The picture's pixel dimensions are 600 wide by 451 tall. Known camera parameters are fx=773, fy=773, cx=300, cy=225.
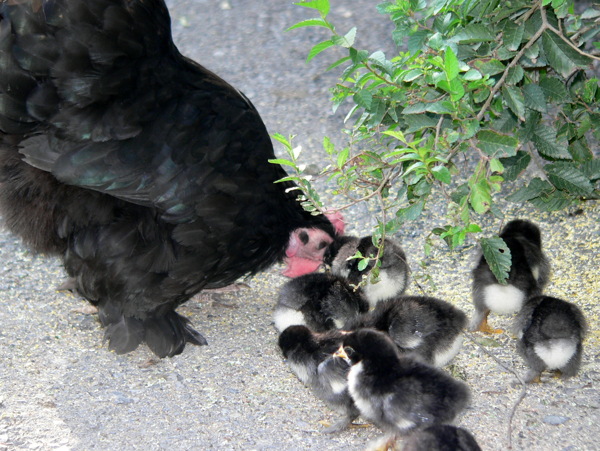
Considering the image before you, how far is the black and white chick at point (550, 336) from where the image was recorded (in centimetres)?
306

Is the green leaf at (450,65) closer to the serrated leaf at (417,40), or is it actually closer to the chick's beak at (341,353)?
the serrated leaf at (417,40)

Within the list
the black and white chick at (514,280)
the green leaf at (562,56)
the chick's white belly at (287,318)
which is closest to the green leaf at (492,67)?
the green leaf at (562,56)

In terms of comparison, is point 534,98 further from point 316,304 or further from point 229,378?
point 229,378

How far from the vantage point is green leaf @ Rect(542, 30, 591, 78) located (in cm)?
275

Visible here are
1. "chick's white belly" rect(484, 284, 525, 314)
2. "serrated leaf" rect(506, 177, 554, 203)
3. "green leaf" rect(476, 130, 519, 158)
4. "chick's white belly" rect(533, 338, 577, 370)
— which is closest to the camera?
"green leaf" rect(476, 130, 519, 158)

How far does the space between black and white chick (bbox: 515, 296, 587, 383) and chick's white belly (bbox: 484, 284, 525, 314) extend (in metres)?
0.20

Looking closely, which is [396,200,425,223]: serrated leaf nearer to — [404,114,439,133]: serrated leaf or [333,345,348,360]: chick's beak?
[404,114,439,133]: serrated leaf

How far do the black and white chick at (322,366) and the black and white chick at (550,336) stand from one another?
76 cm

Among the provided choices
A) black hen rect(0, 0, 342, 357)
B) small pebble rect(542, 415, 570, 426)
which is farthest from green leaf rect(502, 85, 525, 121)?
small pebble rect(542, 415, 570, 426)

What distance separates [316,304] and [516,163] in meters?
1.10

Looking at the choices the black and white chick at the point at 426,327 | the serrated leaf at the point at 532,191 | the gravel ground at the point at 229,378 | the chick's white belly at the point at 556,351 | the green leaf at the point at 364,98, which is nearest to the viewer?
the green leaf at the point at 364,98

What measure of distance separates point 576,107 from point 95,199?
2.20 metres

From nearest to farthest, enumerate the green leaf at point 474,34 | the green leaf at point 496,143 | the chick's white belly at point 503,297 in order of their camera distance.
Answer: the green leaf at point 496,143 < the green leaf at point 474,34 < the chick's white belly at point 503,297

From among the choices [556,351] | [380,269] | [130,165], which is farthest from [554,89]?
[130,165]
